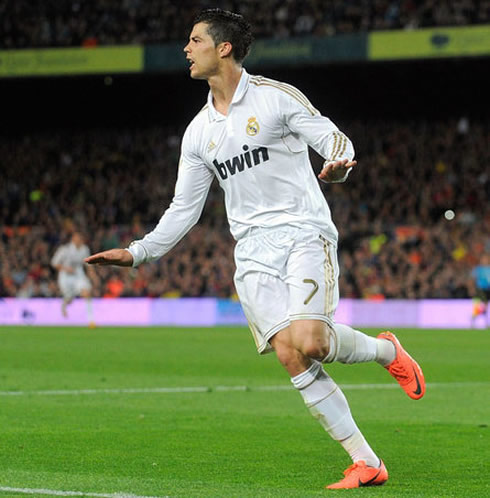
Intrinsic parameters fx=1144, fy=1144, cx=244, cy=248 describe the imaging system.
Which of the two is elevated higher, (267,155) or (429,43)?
(429,43)

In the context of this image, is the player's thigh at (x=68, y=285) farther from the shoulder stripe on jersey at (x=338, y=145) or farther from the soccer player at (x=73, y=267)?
the shoulder stripe on jersey at (x=338, y=145)

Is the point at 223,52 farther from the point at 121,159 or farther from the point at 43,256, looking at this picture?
the point at 121,159

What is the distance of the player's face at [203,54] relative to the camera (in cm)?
588

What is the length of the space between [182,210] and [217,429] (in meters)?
2.18

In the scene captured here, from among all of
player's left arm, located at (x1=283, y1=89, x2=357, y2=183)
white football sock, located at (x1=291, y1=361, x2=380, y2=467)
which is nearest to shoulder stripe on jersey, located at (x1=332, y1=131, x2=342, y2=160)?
player's left arm, located at (x1=283, y1=89, x2=357, y2=183)

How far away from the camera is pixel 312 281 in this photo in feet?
18.0

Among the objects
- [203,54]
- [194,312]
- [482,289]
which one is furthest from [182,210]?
[194,312]

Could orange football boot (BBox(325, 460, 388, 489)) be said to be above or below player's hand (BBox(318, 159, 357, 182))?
below

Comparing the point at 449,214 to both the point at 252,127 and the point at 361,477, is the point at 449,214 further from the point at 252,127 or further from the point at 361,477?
the point at 361,477

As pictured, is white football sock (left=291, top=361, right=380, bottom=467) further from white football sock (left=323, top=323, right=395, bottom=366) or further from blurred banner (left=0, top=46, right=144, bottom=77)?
blurred banner (left=0, top=46, right=144, bottom=77)

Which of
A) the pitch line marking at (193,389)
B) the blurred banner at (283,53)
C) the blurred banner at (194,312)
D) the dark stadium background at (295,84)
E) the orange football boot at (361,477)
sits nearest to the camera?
the orange football boot at (361,477)

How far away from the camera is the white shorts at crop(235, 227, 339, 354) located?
5488 millimetres

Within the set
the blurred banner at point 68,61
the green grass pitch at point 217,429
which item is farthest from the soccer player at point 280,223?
the blurred banner at point 68,61

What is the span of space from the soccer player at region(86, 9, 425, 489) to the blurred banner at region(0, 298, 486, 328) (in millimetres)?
19821
